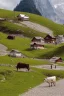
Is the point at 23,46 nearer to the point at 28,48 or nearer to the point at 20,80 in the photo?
the point at 28,48

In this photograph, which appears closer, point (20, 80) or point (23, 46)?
point (20, 80)

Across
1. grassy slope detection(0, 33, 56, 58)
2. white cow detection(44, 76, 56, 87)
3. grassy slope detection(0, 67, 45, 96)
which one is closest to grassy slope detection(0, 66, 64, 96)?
grassy slope detection(0, 67, 45, 96)

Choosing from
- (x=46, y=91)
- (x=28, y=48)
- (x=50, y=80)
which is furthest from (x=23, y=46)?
(x=46, y=91)

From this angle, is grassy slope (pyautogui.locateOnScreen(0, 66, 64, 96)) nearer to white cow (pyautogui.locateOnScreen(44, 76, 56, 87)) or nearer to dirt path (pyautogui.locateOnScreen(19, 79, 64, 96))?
dirt path (pyautogui.locateOnScreen(19, 79, 64, 96))

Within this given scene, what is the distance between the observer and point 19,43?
174875mm

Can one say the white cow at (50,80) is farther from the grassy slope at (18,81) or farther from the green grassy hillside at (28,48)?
the green grassy hillside at (28,48)

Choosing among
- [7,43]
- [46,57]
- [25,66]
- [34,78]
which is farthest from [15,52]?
[34,78]

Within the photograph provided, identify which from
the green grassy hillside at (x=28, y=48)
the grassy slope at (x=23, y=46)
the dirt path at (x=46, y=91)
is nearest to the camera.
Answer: the dirt path at (x=46, y=91)

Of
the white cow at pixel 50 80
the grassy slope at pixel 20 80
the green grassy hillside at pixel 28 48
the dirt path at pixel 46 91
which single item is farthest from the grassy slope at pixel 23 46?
the dirt path at pixel 46 91

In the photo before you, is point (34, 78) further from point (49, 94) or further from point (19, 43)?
point (19, 43)

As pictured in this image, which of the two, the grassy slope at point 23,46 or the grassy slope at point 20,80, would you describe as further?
the grassy slope at point 23,46

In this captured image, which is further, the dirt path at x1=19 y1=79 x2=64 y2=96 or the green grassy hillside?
the green grassy hillside

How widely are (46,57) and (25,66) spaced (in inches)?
2367

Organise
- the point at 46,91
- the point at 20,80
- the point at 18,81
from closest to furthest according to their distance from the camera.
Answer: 1. the point at 46,91
2. the point at 18,81
3. the point at 20,80
